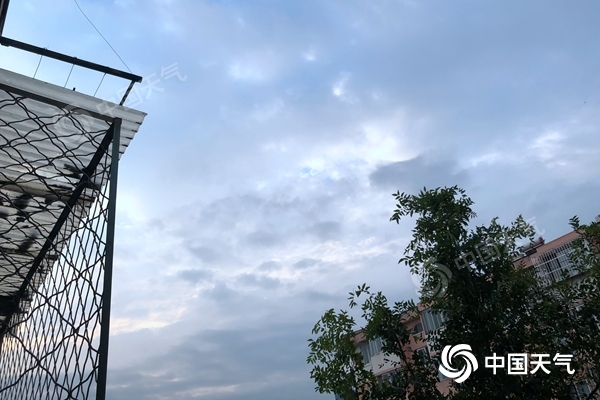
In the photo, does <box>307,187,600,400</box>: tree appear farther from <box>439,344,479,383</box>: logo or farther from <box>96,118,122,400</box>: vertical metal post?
<box>96,118,122,400</box>: vertical metal post

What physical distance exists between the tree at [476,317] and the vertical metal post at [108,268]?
6.42ft

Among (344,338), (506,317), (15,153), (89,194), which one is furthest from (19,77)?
(506,317)

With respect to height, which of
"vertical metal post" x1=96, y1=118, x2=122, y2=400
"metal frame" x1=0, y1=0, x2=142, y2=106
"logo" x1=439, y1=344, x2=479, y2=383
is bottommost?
"logo" x1=439, y1=344, x2=479, y2=383

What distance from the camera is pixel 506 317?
356 centimetres

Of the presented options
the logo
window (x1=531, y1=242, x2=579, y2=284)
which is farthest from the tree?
window (x1=531, y1=242, x2=579, y2=284)

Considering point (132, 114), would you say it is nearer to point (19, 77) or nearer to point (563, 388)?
point (19, 77)

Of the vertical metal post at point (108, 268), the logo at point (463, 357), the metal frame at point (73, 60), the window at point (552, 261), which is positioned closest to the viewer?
the vertical metal post at point (108, 268)

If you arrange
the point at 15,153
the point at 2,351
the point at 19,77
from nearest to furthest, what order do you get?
1. the point at 19,77
2. the point at 15,153
3. the point at 2,351

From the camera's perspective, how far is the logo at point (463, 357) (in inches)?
136

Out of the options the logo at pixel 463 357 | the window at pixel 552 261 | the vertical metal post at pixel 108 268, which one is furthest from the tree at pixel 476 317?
the window at pixel 552 261

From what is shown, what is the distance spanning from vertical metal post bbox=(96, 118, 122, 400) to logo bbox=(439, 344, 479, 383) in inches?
93.9

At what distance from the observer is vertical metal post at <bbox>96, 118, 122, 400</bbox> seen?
275 centimetres

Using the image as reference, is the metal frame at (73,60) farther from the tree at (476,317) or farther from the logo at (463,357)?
the logo at (463,357)

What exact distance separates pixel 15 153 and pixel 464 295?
3738 mm
